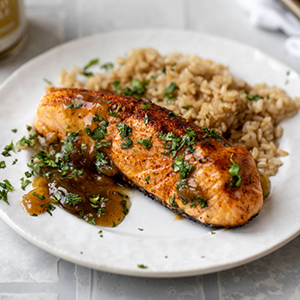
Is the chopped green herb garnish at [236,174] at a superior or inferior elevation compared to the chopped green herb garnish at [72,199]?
superior

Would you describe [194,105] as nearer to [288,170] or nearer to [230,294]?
[288,170]

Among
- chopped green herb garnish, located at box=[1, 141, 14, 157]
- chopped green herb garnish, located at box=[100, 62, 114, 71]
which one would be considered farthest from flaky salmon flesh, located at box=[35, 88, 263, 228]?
chopped green herb garnish, located at box=[100, 62, 114, 71]

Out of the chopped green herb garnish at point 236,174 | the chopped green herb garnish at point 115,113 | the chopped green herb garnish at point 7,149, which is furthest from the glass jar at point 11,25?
the chopped green herb garnish at point 236,174

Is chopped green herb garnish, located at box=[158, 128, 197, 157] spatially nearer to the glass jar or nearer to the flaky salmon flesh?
the flaky salmon flesh

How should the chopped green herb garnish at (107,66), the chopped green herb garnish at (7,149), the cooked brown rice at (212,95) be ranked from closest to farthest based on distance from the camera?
the chopped green herb garnish at (7,149) → the cooked brown rice at (212,95) → the chopped green herb garnish at (107,66)

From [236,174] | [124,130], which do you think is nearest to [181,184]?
[236,174]

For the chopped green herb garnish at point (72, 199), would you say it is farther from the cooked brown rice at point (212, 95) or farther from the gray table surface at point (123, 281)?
the cooked brown rice at point (212, 95)
